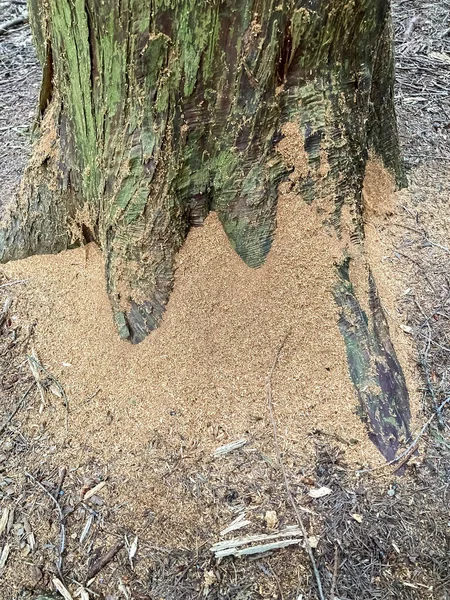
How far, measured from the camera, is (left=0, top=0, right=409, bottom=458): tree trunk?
142 cm

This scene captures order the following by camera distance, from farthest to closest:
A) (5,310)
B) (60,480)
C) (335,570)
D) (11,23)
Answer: (11,23), (5,310), (60,480), (335,570)

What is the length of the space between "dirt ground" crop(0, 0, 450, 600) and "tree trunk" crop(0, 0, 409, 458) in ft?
0.31

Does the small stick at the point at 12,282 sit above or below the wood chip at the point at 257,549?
above

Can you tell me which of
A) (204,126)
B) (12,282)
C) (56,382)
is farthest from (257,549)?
(12,282)

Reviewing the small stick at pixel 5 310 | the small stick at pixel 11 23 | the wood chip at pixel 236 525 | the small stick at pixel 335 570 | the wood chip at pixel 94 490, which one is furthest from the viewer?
the small stick at pixel 11 23

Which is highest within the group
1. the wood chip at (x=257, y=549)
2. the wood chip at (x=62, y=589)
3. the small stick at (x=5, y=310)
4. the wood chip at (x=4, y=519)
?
the small stick at (x=5, y=310)

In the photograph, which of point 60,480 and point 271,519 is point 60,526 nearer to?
point 60,480

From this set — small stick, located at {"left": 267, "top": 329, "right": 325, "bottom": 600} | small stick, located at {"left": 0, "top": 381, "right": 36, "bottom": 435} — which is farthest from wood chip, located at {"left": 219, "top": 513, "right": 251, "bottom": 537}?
small stick, located at {"left": 0, "top": 381, "right": 36, "bottom": 435}

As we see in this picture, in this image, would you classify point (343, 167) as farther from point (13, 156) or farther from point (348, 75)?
point (13, 156)

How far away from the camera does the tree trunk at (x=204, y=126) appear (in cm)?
142

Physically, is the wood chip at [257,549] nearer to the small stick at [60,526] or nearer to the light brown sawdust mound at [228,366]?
the light brown sawdust mound at [228,366]

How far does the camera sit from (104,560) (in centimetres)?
150

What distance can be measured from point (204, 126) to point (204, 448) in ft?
3.48

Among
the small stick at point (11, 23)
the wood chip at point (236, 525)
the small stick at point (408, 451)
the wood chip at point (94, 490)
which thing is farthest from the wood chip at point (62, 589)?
the small stick at point (11, 23)
